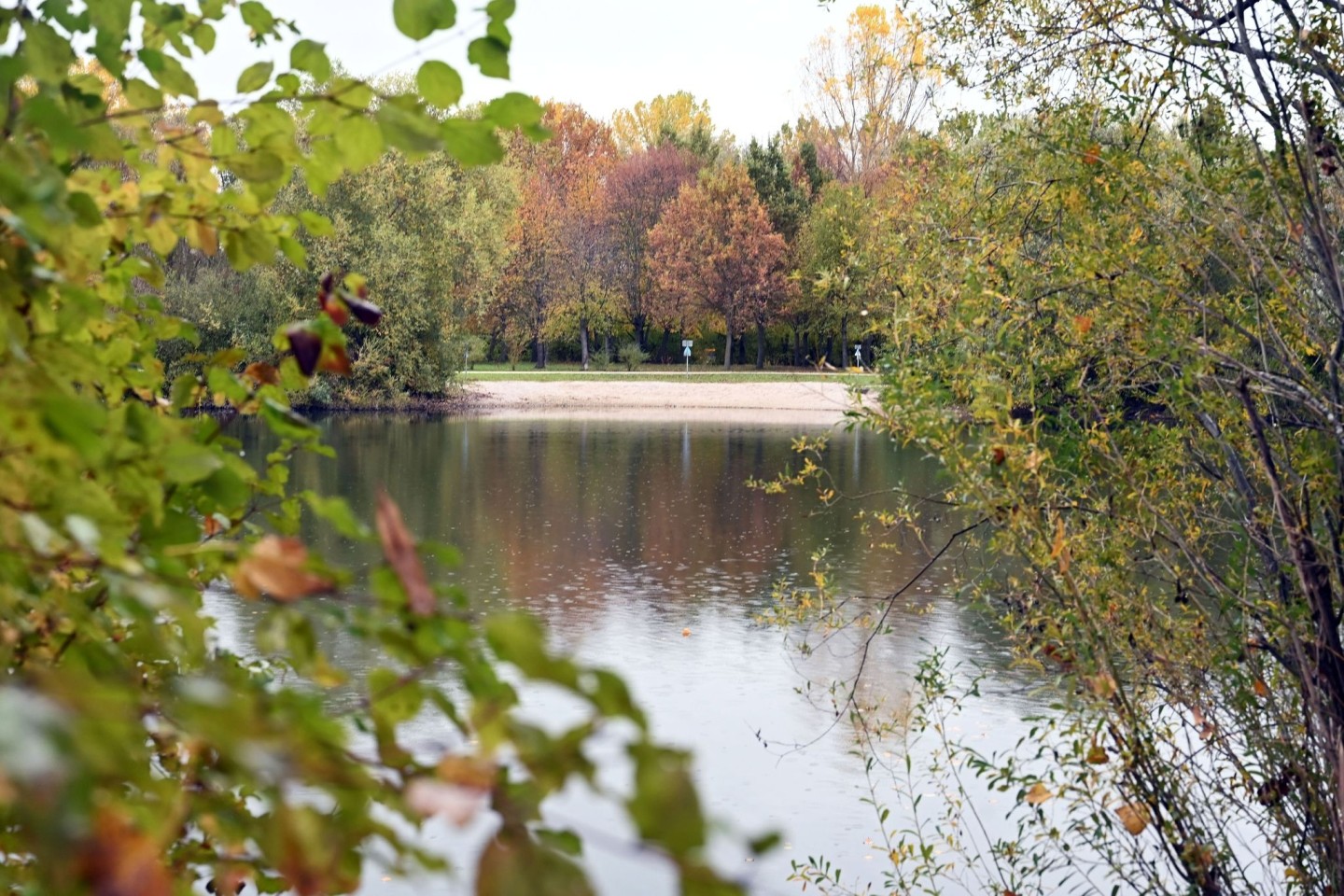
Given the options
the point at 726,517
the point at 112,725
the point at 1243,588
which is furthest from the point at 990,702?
the point at 112,725

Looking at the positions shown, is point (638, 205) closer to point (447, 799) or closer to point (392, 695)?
point (392, 695)

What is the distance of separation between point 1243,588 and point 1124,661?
1.63ft

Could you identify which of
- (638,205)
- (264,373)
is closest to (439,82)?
(264,373)

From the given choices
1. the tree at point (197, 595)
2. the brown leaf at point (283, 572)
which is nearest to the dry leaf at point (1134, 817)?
the tree at point (197, 595)

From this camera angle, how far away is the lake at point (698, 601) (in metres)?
8.14

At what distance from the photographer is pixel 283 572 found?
1.02 m

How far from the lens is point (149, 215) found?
6.32ft

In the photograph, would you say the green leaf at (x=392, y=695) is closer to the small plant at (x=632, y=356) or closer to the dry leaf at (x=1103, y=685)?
the dry leaf at (x=1103, y=685)

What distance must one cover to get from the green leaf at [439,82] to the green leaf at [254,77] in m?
0.34

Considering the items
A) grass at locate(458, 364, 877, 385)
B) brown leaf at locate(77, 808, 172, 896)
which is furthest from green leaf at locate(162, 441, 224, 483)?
grass at locate(458, 364, 877, 385)

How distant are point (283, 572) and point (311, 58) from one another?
102cm

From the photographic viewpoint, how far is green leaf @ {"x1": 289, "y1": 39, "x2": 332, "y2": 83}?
1833 millimetres

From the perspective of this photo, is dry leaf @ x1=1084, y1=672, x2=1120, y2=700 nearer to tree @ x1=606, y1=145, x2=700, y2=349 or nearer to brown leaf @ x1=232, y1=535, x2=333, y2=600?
brown leaf @ x1=232, y1=535, x2=333, y2=600

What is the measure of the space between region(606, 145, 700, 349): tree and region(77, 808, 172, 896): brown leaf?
5127cm
